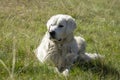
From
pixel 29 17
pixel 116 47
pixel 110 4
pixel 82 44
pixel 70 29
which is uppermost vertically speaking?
pixel 70 29

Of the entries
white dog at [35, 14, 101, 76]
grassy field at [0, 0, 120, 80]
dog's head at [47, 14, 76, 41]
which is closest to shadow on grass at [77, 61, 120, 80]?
grassy field at [0, 0, 120, 80]

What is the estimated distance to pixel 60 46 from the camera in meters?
7.34

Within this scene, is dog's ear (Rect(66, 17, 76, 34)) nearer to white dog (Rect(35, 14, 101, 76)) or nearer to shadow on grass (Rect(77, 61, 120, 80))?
white dog (Rect(35, 14, 101, 76))

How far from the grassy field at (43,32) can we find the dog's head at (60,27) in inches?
18.2

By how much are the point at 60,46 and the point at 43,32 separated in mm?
2486

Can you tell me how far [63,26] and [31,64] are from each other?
1.09 metres

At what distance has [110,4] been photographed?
49.3ft

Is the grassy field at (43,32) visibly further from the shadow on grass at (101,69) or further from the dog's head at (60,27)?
the dog's head at (60,27)

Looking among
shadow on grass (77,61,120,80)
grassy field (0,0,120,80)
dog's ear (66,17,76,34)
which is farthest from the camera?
dog's ear (66,17,76,34)

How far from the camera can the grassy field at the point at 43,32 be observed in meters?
6.31

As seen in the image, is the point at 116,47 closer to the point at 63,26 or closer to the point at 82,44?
the point at 82,44

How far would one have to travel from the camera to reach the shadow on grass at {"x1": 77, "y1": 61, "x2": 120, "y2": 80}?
6664mm

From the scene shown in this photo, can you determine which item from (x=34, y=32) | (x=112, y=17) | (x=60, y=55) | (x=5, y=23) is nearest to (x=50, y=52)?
(x=60, y=55)

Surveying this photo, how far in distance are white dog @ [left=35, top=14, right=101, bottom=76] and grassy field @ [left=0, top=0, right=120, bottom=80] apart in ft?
0.78
